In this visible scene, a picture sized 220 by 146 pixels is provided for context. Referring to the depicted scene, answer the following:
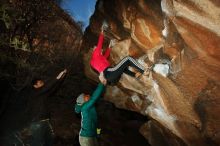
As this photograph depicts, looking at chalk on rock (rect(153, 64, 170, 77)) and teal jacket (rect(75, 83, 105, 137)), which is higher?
chalk on rock (rect(153, 64, 170, 77))

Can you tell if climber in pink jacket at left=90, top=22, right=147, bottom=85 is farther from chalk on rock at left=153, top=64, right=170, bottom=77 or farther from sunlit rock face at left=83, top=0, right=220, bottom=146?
sunlit rock face at left=83, top=0, right=220, bottom=146

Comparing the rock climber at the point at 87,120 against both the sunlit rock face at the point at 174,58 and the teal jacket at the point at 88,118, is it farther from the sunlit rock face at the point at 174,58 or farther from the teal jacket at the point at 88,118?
the sunlit rock face at the point at 174,58

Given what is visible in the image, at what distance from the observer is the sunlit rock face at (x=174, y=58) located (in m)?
6.82

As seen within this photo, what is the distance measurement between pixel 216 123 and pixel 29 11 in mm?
9322

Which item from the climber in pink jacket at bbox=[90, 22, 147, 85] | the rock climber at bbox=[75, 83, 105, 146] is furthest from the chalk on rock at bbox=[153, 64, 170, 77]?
the rock climber at bbox=[75, 83, 105, 146]

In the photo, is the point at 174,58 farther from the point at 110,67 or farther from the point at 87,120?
the point at 87,120

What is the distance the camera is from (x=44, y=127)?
7699 millimetres

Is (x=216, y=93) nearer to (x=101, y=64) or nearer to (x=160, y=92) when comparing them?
(x=160, y=92)

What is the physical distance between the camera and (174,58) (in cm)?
844

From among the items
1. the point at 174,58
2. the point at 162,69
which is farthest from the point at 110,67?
the point at 174,58

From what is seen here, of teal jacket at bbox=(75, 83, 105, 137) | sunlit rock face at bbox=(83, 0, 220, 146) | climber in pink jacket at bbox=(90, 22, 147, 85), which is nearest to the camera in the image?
sunlit rock face at bbox=(83, 0, 220, 146)

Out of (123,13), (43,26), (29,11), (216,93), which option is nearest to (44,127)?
(216,93)

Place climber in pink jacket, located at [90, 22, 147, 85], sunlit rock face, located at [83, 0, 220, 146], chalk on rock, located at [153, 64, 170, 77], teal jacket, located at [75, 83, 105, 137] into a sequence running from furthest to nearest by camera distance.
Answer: chalk on rock, located at [153, 64, 170, 77] → climber in pink jacket, located at [90, 22, 147, 85] → teal jacket, located at [75, 83, 105, 137] → sunlit rock face, located at [83, 0, 220, 146]

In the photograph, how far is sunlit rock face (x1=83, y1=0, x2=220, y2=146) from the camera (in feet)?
22.4
